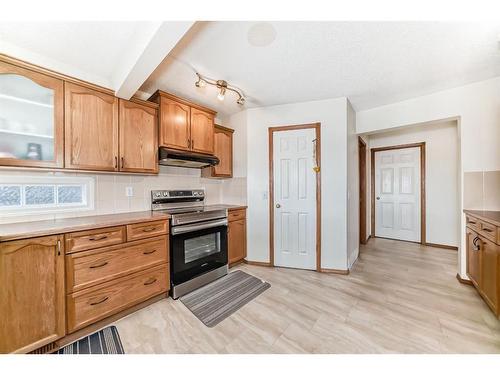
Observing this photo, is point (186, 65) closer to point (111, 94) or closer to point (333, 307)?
point (111, 94)

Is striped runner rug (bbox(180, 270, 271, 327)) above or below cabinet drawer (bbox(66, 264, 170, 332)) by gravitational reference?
below

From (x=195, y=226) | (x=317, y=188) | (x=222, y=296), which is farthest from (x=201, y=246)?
(x=317, y=188)

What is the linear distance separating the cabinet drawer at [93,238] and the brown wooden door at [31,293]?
0.20 ft

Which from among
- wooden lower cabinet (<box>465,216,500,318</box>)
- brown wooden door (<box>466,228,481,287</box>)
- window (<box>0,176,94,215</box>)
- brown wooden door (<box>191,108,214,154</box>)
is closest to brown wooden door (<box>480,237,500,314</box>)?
wooden lower cabinet (<box>465,216,500,318</box>)

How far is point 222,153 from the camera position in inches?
124

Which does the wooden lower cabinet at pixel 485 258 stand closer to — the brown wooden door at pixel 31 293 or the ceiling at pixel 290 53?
the ceiling at pixel 290 53

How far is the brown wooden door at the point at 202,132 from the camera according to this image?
261cm

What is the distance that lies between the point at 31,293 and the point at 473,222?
12.6ft

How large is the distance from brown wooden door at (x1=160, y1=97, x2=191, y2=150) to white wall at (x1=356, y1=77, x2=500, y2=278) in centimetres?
291

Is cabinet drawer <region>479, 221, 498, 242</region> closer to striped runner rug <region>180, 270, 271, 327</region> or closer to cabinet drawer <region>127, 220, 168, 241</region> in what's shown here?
striped runner rug <region>180, 270, 271, 327</region>

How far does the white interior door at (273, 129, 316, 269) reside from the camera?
9.27 ft

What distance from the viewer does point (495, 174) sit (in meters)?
2.21

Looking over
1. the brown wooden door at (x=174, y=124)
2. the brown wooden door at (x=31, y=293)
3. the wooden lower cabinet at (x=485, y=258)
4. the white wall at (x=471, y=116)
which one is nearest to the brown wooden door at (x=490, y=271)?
the wooden lower cabinet at (x=485, y=258)
